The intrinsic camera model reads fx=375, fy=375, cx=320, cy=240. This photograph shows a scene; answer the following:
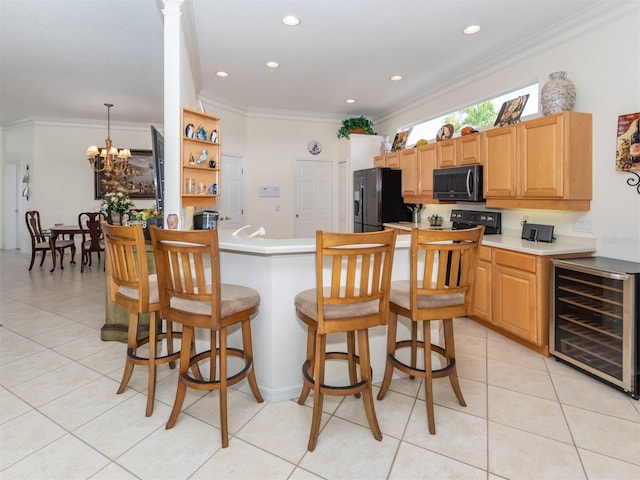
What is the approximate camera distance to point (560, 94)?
316 cm

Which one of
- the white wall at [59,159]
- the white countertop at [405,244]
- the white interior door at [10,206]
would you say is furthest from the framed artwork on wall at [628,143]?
the white interior door at [10,206]

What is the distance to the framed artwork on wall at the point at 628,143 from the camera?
9.10 ft

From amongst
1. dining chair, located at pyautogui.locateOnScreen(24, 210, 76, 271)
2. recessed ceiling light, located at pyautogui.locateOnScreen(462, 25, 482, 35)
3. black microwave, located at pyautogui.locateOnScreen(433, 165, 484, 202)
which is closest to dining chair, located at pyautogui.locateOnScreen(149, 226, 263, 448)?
black microwave, located at pyautogui.locateOnScreen(433, 165, 484, 202)

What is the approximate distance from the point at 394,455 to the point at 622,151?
111 inches

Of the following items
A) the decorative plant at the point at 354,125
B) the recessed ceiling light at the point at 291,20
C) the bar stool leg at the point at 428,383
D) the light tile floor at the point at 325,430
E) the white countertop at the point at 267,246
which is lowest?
the light tile floor at the point at 325,430

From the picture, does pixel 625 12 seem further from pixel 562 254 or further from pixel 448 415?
pixel 448 415

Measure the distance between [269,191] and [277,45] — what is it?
2999mm

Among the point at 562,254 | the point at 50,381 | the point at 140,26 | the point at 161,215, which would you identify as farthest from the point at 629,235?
the point at 140,26

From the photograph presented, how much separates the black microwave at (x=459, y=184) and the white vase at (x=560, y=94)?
88 centimetres

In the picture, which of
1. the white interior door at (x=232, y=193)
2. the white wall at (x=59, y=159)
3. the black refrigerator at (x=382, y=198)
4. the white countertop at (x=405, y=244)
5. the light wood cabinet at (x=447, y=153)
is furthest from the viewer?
the white wall at (x=59, y=159)

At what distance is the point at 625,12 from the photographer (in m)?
2.86

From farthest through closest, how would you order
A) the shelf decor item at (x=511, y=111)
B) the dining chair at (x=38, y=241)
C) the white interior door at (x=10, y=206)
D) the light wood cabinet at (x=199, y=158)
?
the white interior door at (x=10, y=206), the dining chair at (x=38, y=241), the shelf decor item at (x=511, y=111), the light wood cabinet at (x=199, y=158)

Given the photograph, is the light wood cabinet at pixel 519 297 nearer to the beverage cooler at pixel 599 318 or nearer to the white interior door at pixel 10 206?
the beverage cooler at pixel 599 318

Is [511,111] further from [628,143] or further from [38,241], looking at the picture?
[38,241]
